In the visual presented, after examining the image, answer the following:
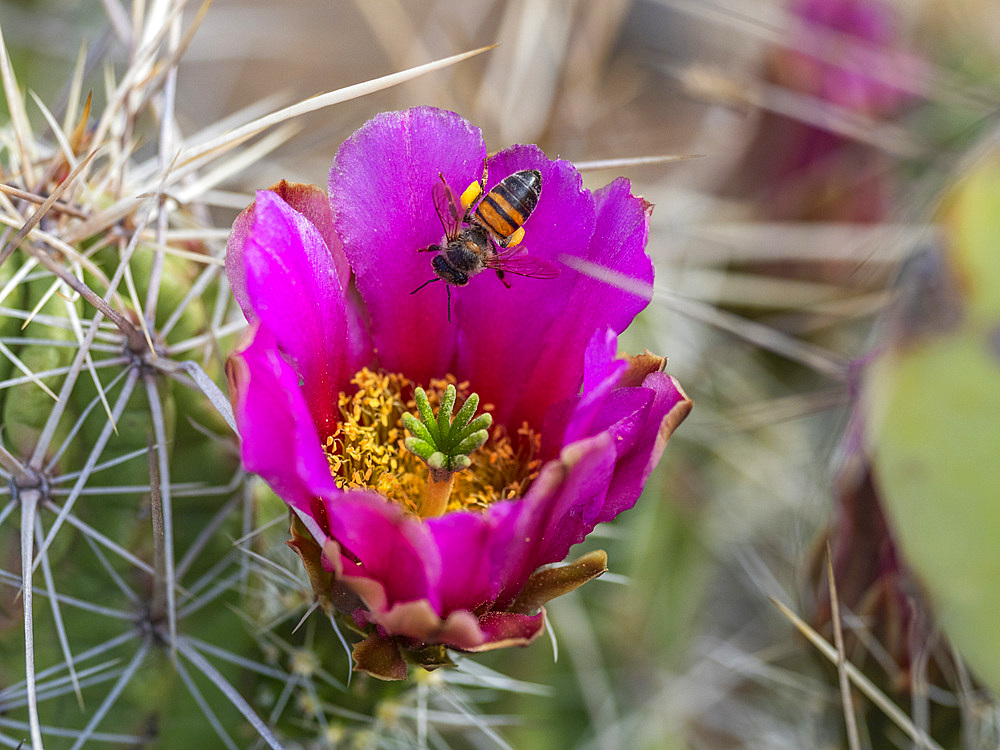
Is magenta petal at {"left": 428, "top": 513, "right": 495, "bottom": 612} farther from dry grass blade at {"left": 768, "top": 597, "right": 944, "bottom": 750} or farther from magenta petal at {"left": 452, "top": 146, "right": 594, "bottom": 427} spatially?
dry grass blade at {"left": 768, "top": 597, "right": 944, "bottom": 750}

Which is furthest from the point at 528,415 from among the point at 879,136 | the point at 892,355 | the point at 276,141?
the point at 879,136

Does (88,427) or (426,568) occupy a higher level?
(88,427)

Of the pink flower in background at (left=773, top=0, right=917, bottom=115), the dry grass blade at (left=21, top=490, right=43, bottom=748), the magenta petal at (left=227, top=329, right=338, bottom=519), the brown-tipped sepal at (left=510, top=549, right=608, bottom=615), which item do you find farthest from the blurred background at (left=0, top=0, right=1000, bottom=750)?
the magenta petal at (left=227, top=329, right=338, bottom=519)

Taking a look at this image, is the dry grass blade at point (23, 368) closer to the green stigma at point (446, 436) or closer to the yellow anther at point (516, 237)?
the green stigma at point (446, 436)

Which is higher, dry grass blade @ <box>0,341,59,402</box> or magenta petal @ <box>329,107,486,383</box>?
magenta petal @ <box>329,107,486,383</box>

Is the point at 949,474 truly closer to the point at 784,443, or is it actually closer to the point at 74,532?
the point at 74,532

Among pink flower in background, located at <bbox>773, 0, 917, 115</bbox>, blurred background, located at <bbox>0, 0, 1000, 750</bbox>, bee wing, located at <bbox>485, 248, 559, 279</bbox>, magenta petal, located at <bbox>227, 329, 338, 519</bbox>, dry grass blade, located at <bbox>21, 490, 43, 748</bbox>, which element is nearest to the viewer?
magenta petal, located at <bbox>227, 329, 338, 519</bbox>

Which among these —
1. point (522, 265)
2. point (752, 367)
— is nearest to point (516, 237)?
point (522, 265)

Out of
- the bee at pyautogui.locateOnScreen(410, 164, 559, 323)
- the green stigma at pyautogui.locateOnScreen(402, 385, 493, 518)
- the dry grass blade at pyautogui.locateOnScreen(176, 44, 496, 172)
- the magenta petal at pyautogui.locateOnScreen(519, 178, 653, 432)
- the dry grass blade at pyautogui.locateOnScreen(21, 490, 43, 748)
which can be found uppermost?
the dry grass blade at pyautogui.locateOnScreen(176, 44, 496, 172)
